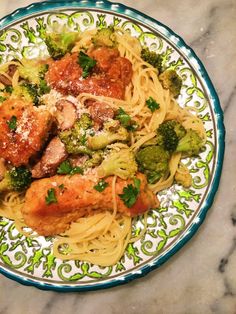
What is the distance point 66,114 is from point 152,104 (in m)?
0.93

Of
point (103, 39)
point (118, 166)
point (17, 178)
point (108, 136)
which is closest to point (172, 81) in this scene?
point (103, 39)

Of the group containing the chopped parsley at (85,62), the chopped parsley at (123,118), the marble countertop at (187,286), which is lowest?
the marble countertop at (187,286)

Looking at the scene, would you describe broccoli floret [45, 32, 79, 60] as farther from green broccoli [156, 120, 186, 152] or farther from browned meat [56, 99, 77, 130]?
green broccoli [156, 120, 186, 152]

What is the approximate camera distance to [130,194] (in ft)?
13.2

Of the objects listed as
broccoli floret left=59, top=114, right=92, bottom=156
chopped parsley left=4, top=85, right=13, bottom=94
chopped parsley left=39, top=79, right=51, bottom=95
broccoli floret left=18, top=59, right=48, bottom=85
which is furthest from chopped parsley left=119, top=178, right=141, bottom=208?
chopped parsley left=4, top=85, right=13, bottom=94

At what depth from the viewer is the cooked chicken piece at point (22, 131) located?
13.2ft

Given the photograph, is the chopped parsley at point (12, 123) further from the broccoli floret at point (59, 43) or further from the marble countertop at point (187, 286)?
the marble countertop at point (187, 286)

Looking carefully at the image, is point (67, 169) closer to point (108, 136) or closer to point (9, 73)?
point (108, 136)

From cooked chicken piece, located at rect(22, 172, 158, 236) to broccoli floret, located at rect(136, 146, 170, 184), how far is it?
0.42 ft

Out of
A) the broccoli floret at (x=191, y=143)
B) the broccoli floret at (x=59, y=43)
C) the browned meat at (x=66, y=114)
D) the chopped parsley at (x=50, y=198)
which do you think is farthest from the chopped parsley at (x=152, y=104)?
the chopped parsley at (x=50, y=198)

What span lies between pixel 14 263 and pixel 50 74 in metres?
2.03

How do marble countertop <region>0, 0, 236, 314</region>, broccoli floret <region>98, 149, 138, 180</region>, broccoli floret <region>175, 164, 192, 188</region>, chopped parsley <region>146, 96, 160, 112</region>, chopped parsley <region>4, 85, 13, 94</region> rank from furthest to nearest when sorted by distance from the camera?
1. marble countertop <region>0, 0, 236, 314</region>
2. chopped parsley <region>4, 85, 13, 94</region>
3. chopped parsley <region>146, 96, 160, 112</region>
4. broccoli floret <region>175, 164, 192, 188</region>
5. broccoli floret <region>98, 149, 138, 180</region>

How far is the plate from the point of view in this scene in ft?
13.8

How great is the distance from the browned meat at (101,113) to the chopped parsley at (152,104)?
45cm
